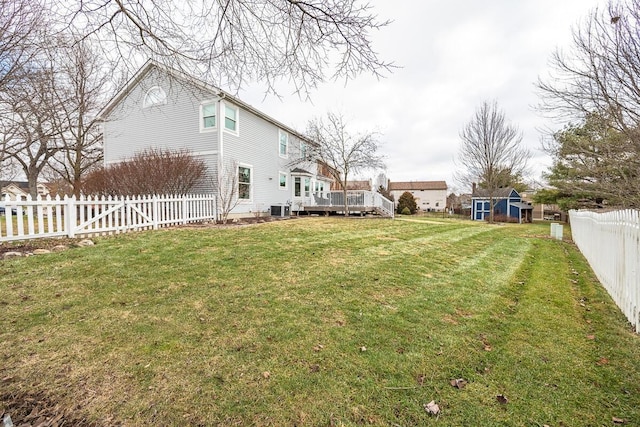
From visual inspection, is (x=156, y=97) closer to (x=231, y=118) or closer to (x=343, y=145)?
(x=231, y=118)

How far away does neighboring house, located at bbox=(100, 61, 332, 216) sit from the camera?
13266 mm

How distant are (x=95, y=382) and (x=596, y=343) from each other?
472 centimetres

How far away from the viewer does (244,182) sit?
1487 cm

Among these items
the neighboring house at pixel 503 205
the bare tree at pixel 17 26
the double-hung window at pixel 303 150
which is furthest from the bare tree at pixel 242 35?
the neighboring house at pixel 503 205

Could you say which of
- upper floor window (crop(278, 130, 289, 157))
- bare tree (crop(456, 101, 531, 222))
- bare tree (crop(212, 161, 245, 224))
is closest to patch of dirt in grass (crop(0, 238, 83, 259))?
bare tree (crop(212, 161, 245, 224))

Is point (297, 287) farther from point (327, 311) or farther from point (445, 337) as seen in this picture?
point (445, 337)

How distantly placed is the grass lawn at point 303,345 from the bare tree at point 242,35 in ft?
9.88

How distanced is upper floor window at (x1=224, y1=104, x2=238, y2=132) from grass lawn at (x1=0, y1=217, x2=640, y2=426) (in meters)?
9.37

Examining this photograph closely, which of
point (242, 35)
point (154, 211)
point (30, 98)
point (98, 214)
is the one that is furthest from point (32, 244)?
point (242, 35)

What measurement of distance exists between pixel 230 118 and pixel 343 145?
266 inches

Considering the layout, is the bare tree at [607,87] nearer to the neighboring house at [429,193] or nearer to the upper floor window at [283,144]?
the upper floor window at [283,144]

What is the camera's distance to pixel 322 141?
1764 cm

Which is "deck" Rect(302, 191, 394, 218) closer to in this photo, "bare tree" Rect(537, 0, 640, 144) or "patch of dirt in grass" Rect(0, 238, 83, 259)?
"bare tree" Rect(537, 0, 640, 144)

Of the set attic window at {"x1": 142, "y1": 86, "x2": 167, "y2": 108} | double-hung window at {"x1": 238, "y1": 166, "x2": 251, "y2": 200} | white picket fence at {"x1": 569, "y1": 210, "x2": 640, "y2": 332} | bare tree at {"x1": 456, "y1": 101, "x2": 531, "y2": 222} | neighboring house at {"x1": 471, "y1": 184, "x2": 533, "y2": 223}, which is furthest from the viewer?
neighboring house at {"x1": 471, "y1": 184, "x2": 533, "y2": 223}
